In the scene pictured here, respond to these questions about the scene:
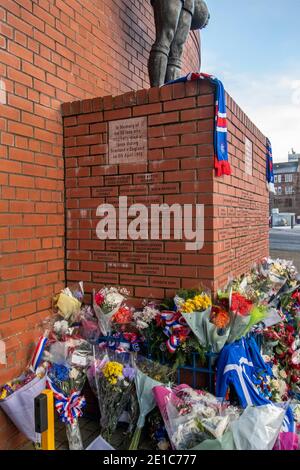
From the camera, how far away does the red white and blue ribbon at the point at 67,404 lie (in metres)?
2.23

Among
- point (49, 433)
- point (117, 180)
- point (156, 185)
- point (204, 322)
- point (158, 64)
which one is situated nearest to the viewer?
point (49, 433)

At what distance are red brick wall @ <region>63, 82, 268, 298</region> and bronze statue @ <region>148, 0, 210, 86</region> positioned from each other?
0.97 meters

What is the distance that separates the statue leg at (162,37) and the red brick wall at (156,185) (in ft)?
3.05

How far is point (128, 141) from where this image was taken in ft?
9.16

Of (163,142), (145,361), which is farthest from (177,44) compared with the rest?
(145,361)

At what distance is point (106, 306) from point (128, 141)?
1242 millimetres

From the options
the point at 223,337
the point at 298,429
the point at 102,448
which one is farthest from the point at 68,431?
the point at 298,429

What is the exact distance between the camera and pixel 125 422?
2.48 metres

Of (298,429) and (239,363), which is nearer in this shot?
(298,429)

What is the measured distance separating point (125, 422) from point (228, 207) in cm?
176

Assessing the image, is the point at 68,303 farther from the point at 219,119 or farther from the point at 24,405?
the point at 219,119
